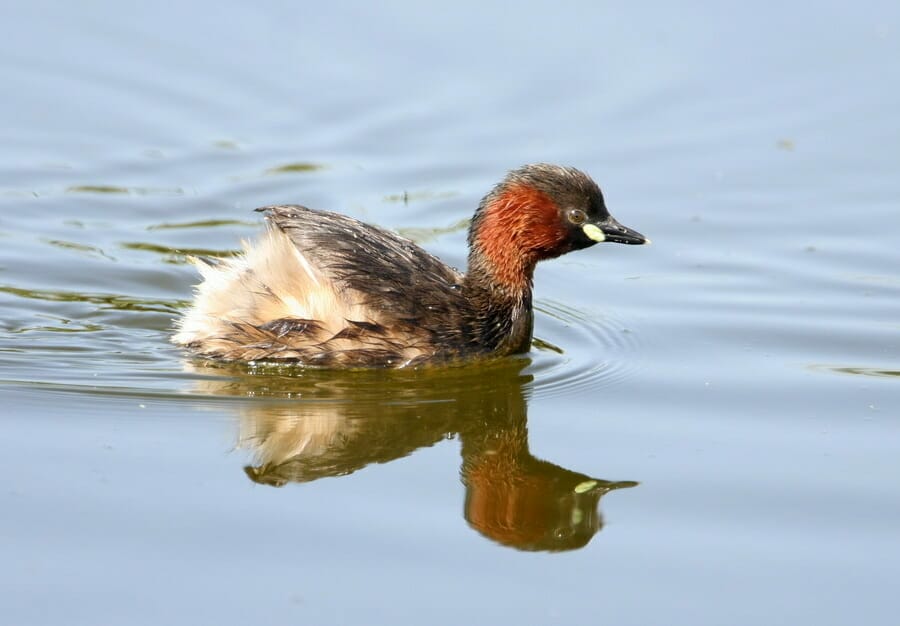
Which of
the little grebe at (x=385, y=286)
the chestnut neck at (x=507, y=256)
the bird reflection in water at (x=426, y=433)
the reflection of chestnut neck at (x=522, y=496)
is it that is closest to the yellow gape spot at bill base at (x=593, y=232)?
the little grebe at (x=385, y=286)

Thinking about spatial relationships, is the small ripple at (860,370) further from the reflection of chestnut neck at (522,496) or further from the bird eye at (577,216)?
the reflection of chestnut neck at (522,496)

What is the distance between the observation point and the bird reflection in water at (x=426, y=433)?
6.06 metres

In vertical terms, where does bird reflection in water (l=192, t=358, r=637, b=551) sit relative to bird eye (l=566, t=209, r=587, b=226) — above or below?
below

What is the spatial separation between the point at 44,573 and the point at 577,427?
2771 mm

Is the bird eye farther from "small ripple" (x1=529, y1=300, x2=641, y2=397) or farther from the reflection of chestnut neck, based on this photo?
the reflection of chestnut neck

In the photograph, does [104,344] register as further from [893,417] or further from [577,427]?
[893,417]

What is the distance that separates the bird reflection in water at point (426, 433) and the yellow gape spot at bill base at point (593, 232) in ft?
2.59

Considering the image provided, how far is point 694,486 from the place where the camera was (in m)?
6.24

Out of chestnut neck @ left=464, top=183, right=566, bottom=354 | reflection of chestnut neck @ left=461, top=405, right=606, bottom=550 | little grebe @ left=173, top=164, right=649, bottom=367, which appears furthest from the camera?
chestnut neck @ left=464, top=183, right=566, bottom=354

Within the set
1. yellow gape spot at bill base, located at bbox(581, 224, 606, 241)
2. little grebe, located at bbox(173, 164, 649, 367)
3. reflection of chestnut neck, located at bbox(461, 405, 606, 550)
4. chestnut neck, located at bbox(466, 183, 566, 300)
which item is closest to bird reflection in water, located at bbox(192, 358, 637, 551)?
reflection of chestnut neck, located at bbox(461, 405, 606, 550)

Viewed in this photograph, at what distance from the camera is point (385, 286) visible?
7.71 metres

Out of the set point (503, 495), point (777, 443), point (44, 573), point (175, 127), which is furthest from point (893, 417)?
point (175, 127)

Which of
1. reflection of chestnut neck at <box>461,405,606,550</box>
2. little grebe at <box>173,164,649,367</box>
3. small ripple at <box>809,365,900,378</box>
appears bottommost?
reflection of chestnut neck at <box>461,405,606,550</box>

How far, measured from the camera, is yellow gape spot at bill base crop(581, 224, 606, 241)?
27.1ft
